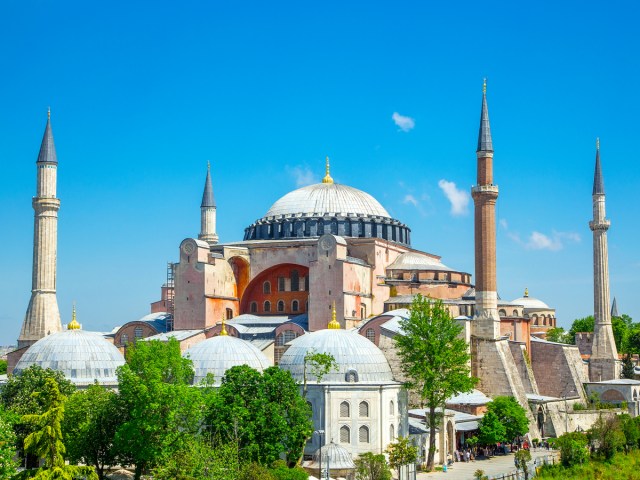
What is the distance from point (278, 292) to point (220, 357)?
1252 centimetres

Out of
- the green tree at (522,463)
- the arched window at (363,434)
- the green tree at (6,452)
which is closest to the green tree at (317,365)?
the arched window at (363,434)

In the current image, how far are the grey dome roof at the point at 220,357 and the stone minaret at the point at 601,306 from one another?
21239 mm

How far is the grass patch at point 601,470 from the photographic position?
30.5 metres

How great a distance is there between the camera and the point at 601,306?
49438 millimetres

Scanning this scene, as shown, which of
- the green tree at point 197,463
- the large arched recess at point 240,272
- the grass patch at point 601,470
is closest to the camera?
the green tree at point 197,463

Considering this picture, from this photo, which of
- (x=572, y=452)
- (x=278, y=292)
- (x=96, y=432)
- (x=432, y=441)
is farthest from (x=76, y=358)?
(x=572, y=452)

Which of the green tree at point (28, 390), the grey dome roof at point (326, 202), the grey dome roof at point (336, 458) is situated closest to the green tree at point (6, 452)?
the green tree at point (28, 390)

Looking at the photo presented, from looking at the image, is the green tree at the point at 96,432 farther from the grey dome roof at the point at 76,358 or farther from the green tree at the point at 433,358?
the green tree at the point at 433,358

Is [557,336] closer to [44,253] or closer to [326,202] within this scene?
[326,202]

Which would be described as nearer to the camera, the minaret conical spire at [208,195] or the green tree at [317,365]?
the green tree at [317,365]

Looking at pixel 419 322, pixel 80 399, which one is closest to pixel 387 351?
pixel 419 322

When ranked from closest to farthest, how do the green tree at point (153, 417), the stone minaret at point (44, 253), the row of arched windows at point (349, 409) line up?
the green tree at point (153, 417) → the row of arched windows at point (349, 409) → the stone minaret at point (44, 253)

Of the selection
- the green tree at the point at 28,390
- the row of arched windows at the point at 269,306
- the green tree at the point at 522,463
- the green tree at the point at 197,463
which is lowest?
the green tree at the point at 522,463

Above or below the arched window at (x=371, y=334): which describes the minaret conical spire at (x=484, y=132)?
above
